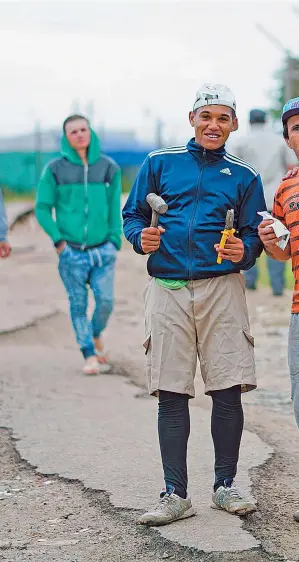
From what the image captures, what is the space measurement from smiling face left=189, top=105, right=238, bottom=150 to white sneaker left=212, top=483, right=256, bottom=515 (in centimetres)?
152

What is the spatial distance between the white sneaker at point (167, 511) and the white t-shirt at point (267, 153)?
27.7 ft

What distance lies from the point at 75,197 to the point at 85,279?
2.13 ft

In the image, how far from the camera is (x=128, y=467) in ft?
19.0

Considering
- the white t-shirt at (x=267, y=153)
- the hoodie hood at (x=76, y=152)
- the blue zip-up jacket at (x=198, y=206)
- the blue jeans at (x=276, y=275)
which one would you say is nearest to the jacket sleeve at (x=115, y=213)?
the hoodie hood at (x=76, y=152)

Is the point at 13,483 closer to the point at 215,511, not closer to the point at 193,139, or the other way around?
the point at 215,511

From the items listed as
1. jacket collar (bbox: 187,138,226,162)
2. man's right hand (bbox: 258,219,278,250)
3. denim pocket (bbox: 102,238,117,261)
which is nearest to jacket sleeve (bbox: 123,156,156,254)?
jacket collar (bbox: 187,138,226,162)

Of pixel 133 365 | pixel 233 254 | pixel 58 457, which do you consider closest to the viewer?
pixel 233 254

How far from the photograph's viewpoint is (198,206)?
4891 millimetres

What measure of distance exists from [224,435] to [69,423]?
2.14m

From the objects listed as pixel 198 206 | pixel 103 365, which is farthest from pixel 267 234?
pixel 103 365

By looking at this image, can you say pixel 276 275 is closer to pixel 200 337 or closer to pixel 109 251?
pixel 109 251

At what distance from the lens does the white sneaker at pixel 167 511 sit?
4.74 meters

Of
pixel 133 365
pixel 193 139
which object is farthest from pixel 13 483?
pixel 133 365

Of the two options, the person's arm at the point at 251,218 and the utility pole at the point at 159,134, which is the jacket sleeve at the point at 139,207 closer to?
the person's arm at the point at 251,218
